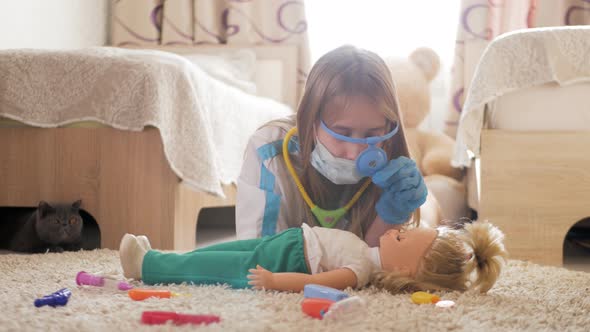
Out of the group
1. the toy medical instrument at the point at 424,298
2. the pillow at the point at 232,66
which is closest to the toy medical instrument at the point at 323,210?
the toy medical instrument at the point at 424,298

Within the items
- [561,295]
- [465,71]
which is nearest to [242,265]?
[561,295]

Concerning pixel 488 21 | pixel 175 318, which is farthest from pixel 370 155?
pixel 488 21

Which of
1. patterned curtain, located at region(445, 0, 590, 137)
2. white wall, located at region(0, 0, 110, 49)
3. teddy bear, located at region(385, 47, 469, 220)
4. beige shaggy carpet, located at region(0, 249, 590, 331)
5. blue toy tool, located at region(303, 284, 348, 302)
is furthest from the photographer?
patterned curtain, located at region(445, 0, 590, 137)

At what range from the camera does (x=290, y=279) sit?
3.78 ft

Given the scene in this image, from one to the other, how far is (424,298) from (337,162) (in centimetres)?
37

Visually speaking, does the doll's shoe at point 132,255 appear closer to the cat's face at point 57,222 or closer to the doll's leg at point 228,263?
the doll's leg at point 228,263

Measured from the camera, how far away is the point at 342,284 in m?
1.17

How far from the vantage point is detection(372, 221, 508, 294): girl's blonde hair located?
1183 millimetres

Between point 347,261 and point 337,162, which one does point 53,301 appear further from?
point 337,162

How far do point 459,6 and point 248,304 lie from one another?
2.62 meters

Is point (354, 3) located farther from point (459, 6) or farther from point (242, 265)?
point (242, 265)

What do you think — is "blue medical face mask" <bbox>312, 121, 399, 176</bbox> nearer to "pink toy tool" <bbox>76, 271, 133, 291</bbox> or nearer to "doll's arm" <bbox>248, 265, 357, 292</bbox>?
"doll's arm" <bbox>248, 265, 357, 292</bbox>

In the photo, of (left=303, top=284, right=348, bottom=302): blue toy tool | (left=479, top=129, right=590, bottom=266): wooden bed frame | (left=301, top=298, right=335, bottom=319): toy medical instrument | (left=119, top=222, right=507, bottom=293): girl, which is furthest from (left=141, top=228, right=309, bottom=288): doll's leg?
(left=479, top=129, right=590, bottom=266): wooden bed frame

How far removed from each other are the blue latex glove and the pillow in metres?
1.73
